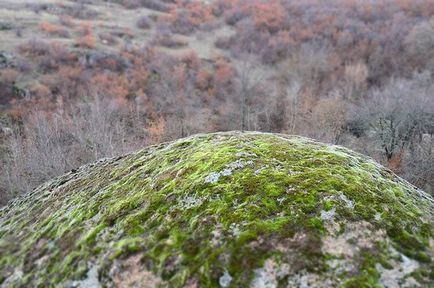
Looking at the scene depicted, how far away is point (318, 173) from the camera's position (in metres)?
3.77

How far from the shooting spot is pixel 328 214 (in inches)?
Answer: 126

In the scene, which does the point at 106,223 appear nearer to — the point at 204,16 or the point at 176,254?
the point at 176,254

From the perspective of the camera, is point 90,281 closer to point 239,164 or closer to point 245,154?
point 239,164

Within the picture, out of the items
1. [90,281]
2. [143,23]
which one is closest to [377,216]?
[90,281]

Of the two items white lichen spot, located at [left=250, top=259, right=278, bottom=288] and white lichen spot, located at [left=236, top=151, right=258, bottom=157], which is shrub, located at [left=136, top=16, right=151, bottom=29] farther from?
white lichen spot, located at [left=250, top=259, right=278, bottom=288]

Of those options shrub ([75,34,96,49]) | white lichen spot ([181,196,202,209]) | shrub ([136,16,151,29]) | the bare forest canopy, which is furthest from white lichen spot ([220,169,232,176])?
shrub ([136,16,151,29])

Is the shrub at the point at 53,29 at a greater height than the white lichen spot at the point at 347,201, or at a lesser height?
lesser

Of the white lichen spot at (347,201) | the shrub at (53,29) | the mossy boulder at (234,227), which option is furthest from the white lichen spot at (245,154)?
the shrub at (53,29)

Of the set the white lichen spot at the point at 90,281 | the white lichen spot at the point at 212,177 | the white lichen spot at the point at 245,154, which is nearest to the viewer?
the white lichen spot at the point at 90,281

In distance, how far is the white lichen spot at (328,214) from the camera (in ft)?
10.4

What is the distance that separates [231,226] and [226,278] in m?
0.47

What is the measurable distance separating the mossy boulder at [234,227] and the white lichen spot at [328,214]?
0.04 ft

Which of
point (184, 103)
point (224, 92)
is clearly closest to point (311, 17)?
point (224, 92)

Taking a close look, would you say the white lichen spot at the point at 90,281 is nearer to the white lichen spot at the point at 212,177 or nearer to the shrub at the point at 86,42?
the white lichen spot at the point at 212,177
